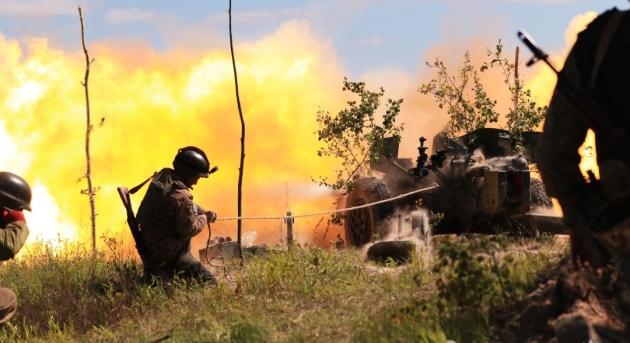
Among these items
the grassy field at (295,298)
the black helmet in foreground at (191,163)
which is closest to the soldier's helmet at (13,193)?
the grassy field at (295,298)

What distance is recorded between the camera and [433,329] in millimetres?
6008

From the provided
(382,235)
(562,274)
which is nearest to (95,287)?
(382,235)

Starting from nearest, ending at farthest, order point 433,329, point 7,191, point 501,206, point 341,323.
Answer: point 433,329
point 341,323
point 7,191
point 501,206

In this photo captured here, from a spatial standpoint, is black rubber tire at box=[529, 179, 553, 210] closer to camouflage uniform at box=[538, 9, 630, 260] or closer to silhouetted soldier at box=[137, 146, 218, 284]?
silhouetted soldier at box=[137, 146, 218, 284]

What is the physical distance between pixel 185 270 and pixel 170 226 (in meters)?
0.53

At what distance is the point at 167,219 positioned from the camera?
927 cm

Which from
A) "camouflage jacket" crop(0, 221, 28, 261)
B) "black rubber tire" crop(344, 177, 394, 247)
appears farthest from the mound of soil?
"black rubber tire" crop(344, 177, 394, 247)

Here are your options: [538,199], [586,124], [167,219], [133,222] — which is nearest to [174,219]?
[167,219]

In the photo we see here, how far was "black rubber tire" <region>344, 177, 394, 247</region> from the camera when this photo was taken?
43.5ft

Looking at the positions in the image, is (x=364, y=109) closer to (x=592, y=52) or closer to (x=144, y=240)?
(x=144, y=240)

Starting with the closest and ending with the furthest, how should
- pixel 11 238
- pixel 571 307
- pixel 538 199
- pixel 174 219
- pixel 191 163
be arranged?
pixel 571 307, pixel 11 238, pixel 174 219, pixel 191 163, pixel 538 199

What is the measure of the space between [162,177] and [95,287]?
164 cm

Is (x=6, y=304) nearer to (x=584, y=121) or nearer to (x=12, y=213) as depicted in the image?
(x=12, y=213)


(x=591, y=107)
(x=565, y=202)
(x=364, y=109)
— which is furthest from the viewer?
(x=364, y=109)
